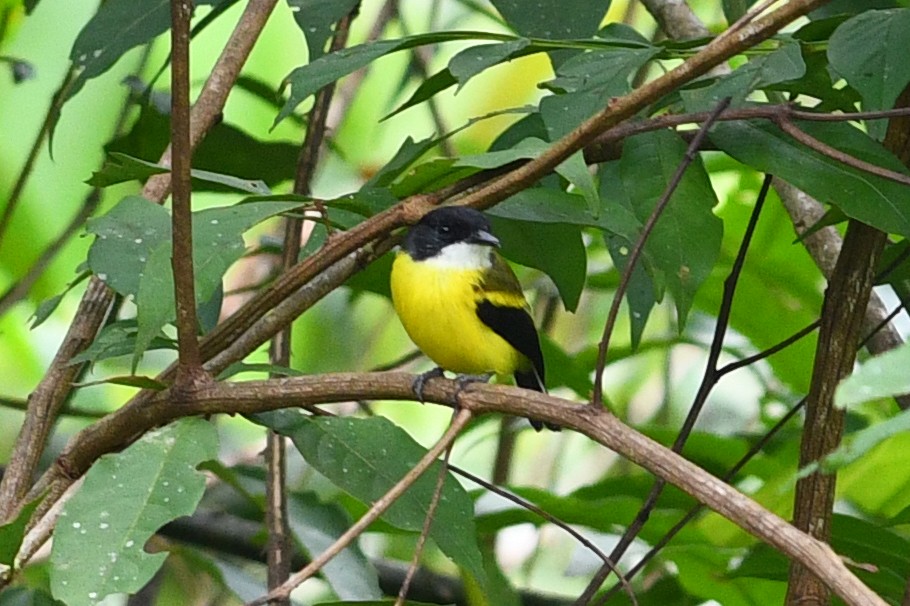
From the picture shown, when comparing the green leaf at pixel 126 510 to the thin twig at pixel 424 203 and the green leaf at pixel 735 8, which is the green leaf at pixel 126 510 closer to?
the thin twig at pixel 424 203

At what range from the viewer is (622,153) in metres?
1.46

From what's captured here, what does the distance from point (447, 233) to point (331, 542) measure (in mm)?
530

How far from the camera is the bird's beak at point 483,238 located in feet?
6.42

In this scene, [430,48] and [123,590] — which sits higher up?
[430,48]

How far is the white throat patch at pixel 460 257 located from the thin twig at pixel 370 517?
1048 millimetres

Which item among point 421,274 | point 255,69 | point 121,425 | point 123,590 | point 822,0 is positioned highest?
point 255,69

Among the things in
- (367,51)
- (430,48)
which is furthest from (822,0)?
(430,48)

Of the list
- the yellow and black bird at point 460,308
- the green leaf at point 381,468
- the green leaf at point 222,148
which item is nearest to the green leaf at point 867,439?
the green leaf at point 381,468

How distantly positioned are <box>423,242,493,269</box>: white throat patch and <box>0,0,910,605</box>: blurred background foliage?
0.38ft

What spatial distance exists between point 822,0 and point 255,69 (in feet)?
9.11

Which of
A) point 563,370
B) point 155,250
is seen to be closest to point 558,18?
point 155,250

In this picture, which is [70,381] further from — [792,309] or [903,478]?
[792,309]

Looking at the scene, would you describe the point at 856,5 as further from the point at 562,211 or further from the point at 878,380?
the point at 878,380

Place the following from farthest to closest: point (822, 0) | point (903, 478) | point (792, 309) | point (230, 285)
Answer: point (230, 285), point (792, 309), point (903, 478), point (822, 0)
